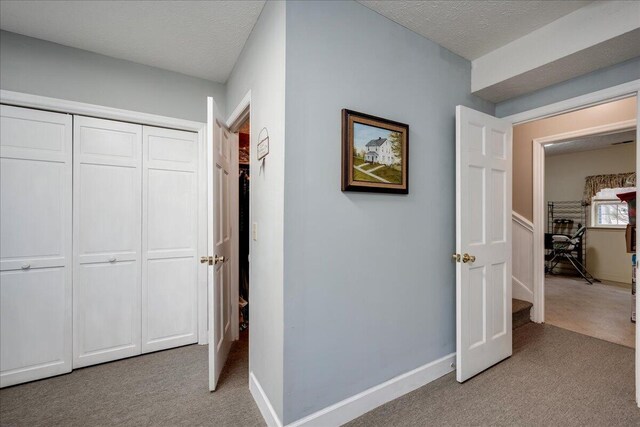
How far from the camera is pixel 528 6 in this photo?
1789 millimetres

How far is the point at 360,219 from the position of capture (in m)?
1.78

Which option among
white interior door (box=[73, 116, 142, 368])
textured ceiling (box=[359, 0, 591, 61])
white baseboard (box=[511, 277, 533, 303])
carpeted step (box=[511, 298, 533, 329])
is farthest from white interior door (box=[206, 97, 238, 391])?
white baseboard (box=[511, 277, 533, 303])

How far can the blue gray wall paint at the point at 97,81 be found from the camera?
82.3 inches

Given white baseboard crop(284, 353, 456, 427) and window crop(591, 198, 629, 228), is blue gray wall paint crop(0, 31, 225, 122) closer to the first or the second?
white baseboard crop(284, 353, 456, 427)

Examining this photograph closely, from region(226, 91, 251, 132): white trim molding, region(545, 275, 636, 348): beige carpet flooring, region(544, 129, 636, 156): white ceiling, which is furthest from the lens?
region(544, 129, 636, 156): white ceiling

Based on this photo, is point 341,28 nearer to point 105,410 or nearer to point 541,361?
point 105,410

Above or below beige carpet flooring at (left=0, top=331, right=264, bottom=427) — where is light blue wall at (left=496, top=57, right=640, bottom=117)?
above

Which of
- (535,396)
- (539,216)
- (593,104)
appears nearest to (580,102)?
(593,104)

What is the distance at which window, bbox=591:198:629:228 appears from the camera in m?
5.48

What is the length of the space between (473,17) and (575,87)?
107cm

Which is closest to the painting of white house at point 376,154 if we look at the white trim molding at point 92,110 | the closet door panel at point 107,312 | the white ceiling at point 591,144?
the white trim molding at point 92,110

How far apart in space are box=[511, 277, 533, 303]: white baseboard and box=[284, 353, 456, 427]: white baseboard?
1808 mm

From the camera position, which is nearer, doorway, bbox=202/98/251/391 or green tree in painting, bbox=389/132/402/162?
green tree in painting, bbox=389/132/402/162

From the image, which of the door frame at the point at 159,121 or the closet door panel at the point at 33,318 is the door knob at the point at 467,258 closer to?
the door frame at the point at 159,121
